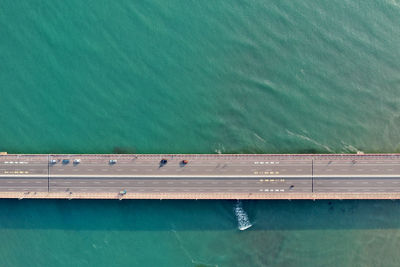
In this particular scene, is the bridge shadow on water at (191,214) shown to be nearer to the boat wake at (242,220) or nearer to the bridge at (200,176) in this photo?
the boat wake at (242,220)

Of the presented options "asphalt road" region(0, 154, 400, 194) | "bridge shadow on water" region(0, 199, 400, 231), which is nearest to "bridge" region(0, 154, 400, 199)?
"asphalt road" region(0, 154, 400, 194)

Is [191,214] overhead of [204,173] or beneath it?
beneath

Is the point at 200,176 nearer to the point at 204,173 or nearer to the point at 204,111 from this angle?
the point at 204,173

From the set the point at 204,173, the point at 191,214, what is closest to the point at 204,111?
the point at 204,173

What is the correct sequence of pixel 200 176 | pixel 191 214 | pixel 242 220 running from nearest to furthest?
pixel 200 176
pixel 242 220
pixel 191 214

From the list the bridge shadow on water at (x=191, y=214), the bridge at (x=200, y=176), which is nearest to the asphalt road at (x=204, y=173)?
the bridge at (x=200, y=176)

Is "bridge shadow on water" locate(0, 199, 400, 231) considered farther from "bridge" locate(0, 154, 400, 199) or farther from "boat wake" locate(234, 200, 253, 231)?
"bridge" locate(0, 154, 400, 199)

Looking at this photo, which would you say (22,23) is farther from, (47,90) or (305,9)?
(305,9)
